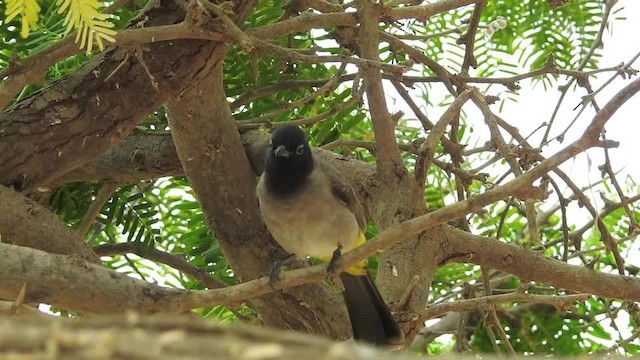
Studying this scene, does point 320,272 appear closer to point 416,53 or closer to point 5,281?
point 5,281

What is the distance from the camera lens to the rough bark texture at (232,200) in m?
2.45

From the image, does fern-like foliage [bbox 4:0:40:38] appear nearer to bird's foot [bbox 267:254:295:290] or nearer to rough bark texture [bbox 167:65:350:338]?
bird's foot [bbox 267:254:295:290]

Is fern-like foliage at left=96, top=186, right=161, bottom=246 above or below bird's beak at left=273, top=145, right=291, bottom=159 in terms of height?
below

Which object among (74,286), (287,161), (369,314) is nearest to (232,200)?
(287,161)

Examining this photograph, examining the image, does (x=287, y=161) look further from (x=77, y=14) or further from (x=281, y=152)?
(x=77, y=14)

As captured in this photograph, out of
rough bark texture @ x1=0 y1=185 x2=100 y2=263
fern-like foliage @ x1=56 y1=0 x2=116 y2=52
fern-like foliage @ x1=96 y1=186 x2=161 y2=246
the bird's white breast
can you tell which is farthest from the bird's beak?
fern-like foliage @ x1=56 y1=0 x2=116 y2=52

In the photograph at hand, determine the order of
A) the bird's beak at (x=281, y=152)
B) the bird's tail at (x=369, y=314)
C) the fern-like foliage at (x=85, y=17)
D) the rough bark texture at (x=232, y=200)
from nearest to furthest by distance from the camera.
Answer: the fern-like foliage at (x=85, y=17)
the bird's tail at (x=369, y=314)
the bird's beak at (x=281, y=152)
the rough bark texture at (x=232, y=200)

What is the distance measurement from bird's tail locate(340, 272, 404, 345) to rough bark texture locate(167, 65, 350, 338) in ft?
0.38

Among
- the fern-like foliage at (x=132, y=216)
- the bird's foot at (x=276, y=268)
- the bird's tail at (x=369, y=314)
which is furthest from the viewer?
the fern-like foliage at (x=132, y=216)

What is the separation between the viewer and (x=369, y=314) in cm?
218

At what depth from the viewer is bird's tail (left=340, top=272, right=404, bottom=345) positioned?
7.08 ft

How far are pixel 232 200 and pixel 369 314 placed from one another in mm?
563

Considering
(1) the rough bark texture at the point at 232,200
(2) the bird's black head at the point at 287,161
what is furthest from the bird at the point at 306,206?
(1) the rough bark texture at the point at 232,200

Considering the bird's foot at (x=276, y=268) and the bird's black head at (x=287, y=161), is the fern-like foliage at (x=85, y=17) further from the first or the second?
the bird's black head at (x=287, y=161)
